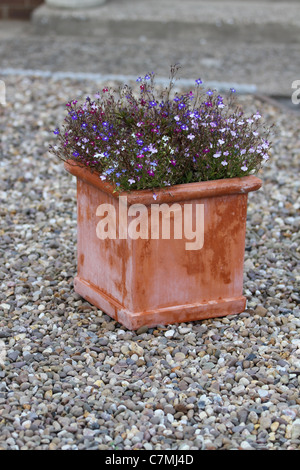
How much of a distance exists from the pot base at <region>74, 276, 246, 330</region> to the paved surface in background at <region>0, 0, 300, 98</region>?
185 inches

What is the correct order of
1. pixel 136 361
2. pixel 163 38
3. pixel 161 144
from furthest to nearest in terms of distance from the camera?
1. pixel 163 38
2. pixel 161 144
3. pixel 136 361

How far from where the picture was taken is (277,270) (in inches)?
156

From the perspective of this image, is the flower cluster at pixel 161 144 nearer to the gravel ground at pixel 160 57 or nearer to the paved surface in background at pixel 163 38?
the gravel ground at pixel 160 57

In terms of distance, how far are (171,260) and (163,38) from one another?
593 cm

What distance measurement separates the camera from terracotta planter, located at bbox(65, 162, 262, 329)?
322cm

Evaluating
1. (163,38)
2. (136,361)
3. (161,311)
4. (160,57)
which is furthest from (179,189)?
(163,38)

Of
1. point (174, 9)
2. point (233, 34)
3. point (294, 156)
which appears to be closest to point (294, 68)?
point (233, 34)

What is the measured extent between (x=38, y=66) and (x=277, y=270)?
452cm

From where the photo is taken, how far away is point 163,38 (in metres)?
8.77

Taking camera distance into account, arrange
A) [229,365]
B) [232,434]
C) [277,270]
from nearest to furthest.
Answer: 1. [232,434]
2. [229,365]
3. [277,270]

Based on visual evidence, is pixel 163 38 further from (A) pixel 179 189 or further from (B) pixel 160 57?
(A) pixel 179 189

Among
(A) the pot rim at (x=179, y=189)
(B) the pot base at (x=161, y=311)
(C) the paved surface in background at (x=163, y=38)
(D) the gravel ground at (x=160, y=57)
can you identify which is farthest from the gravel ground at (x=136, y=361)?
(C) the paved surface in background at (x=163, y=38)

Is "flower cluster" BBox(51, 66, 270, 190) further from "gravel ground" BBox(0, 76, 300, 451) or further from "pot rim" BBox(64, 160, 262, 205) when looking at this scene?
"gravel ground" BBox(0, 76, 300, 451)

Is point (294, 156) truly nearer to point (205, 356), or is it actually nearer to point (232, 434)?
point (205, 356)
